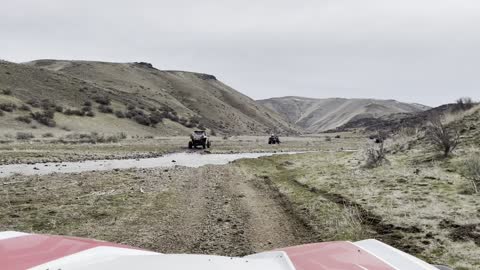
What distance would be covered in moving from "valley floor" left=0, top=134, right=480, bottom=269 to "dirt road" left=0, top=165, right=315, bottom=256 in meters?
0.02

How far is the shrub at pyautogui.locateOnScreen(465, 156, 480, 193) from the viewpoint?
12.7 m

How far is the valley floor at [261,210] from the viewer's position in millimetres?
8906

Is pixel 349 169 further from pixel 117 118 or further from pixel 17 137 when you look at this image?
pixel 117 118

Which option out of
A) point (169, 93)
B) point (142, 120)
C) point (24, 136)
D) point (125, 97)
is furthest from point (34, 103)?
point (169, 93)

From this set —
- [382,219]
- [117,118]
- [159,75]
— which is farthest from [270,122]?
[382,219]

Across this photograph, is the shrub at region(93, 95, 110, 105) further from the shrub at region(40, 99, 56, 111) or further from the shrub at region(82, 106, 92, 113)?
the shrub at region(40, 99, 56, 111)

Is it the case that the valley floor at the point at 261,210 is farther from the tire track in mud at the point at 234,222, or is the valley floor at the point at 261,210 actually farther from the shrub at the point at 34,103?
the shrub at the point at 34,103

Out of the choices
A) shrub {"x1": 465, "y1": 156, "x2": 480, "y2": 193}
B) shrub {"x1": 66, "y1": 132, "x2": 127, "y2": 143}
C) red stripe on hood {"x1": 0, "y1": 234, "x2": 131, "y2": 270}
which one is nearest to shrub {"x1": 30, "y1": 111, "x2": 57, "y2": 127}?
shrub {"x1": 66, "y1": 132, "x2": 127, "y2": 143}

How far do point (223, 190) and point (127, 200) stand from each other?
3.37 m

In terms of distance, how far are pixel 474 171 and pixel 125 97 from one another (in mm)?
87602

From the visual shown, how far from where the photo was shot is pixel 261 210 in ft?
40.2

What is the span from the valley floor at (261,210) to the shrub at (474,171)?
264 mm

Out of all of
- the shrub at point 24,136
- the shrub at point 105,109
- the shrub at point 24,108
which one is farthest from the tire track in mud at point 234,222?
the shrub at point 105,109

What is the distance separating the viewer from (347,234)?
30.8 ft
